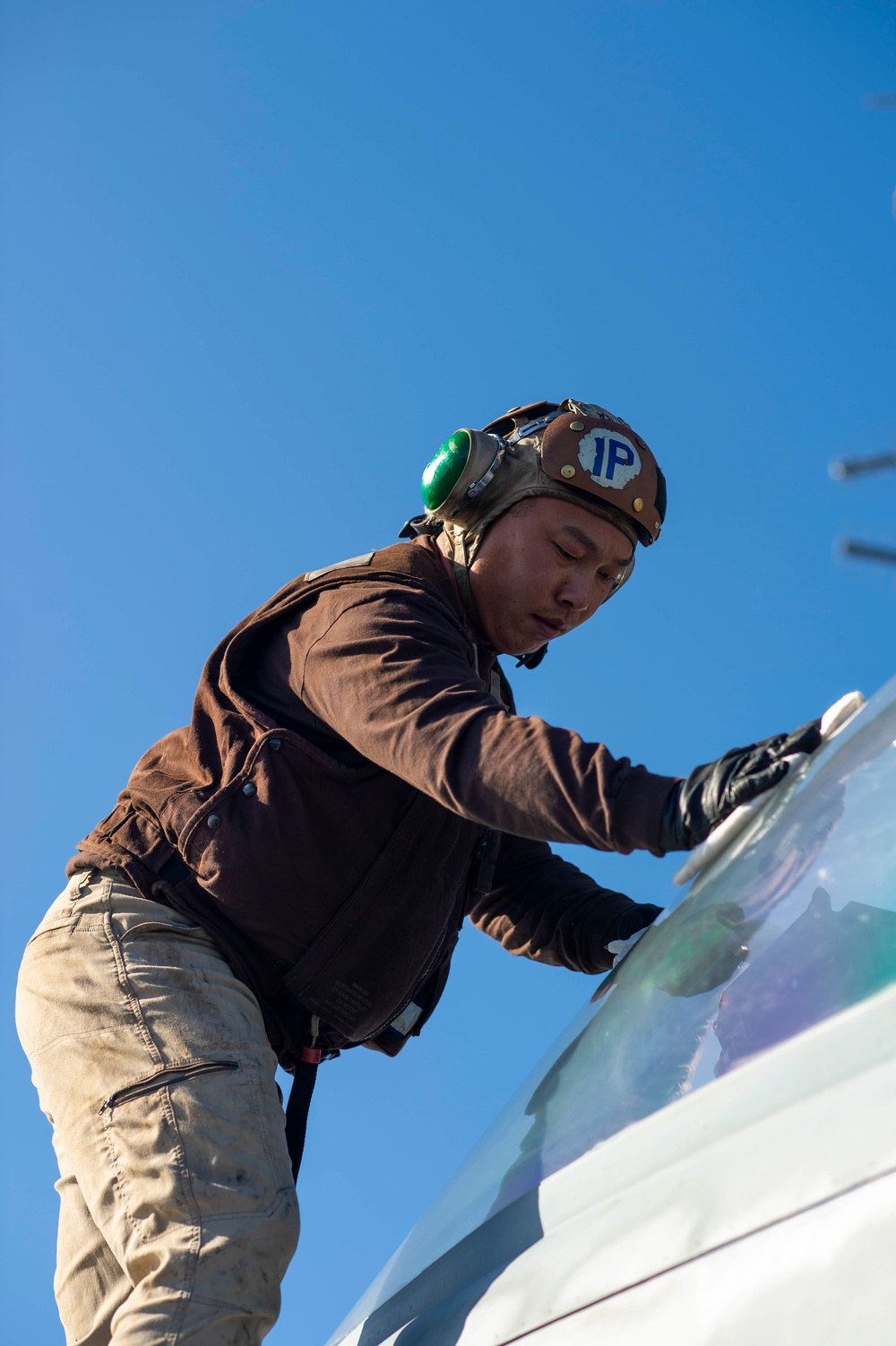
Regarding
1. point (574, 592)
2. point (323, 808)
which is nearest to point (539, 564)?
point (574, 592)

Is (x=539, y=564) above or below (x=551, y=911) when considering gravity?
above

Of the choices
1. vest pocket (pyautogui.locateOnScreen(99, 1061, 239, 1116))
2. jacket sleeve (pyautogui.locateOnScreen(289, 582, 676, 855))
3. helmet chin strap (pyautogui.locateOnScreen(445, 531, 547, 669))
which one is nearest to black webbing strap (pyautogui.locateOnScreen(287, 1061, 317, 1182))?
vest pocket (pyautogui.locateOnScreen(99, 1061, 239, 1116))

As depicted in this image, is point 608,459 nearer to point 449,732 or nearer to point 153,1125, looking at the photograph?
point 449,732

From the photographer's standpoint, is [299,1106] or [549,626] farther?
[549,626]

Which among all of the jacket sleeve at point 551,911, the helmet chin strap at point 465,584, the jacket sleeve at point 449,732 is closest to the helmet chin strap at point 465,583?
the helmet chin strap at point 465,584

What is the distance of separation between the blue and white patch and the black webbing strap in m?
1.51

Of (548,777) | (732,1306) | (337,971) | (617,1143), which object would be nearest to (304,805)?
(337,971)

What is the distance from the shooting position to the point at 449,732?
2203 millimetres

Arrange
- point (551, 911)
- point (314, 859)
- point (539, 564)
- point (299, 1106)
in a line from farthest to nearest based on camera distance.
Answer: point (551, 911)
point (539, 564)
point (299, 1106)
point (314, 859)

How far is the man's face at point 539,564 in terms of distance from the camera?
3.20m

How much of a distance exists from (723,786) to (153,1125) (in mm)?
1108

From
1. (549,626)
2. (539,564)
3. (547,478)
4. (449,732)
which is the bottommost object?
(449,732)

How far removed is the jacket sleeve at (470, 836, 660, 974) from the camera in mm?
3287

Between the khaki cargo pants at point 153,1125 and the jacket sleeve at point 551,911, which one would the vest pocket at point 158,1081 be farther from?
the jacket sleeve at point 551,911
